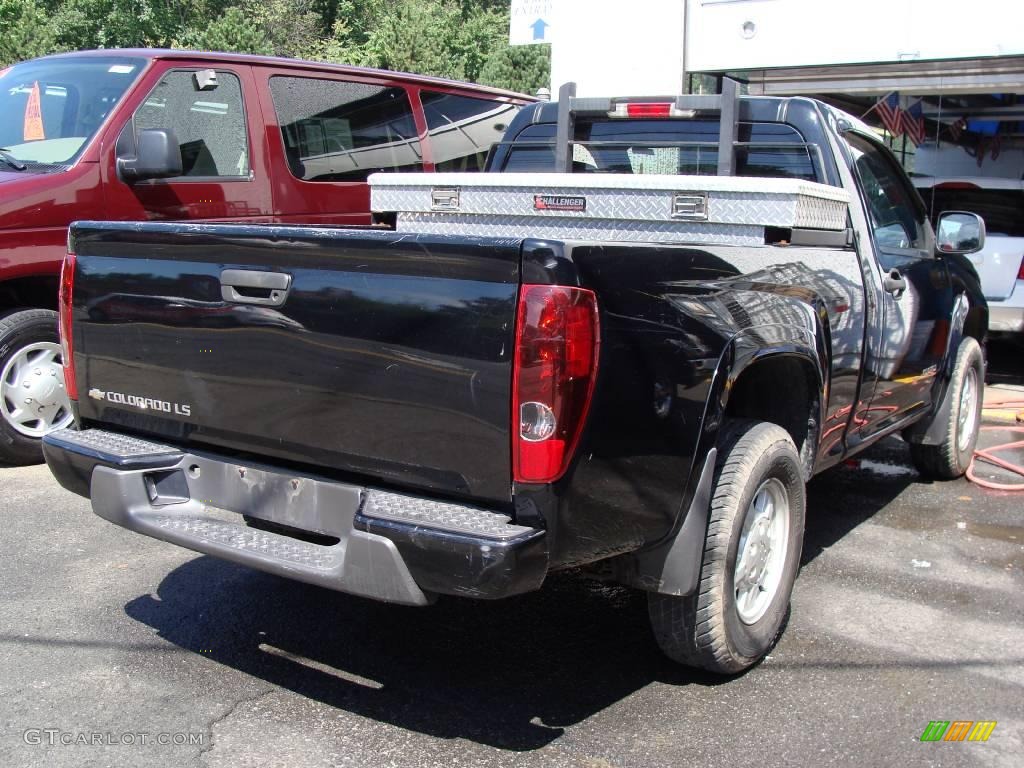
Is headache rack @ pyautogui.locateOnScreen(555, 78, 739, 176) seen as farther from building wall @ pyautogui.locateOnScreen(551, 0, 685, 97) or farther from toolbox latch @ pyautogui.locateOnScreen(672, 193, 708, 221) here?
building wall @ pyautogui.locateOnScreen(551, 0, 685, 97)

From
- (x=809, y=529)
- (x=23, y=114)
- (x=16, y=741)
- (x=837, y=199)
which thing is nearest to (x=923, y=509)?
(x=809, y=529)

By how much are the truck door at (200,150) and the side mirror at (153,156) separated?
0.36 feet

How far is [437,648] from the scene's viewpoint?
3748mm

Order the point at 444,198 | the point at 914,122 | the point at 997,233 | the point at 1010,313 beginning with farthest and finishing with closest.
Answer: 1. the point at 914,122
2. the point at 997,233
3. the point at 1010,313
4. the point at 444,198

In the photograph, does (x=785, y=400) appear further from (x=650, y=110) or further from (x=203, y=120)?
(x=203, y=120)

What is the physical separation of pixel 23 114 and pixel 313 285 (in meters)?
4.08

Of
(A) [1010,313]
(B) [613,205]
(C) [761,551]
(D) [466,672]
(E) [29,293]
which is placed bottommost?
(D) [466,672]

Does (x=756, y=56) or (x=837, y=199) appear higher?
(x=756, y=56)

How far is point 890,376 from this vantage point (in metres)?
4.72

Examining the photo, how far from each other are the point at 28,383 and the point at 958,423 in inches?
206

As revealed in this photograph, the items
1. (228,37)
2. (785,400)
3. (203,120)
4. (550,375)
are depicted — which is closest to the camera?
(550,375)

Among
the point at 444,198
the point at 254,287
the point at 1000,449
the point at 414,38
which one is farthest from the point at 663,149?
the point at 414,38

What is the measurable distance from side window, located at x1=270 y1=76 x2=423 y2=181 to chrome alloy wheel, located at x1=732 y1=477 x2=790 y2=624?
399 cm

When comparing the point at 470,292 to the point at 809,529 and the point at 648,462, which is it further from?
the point at 809,529
